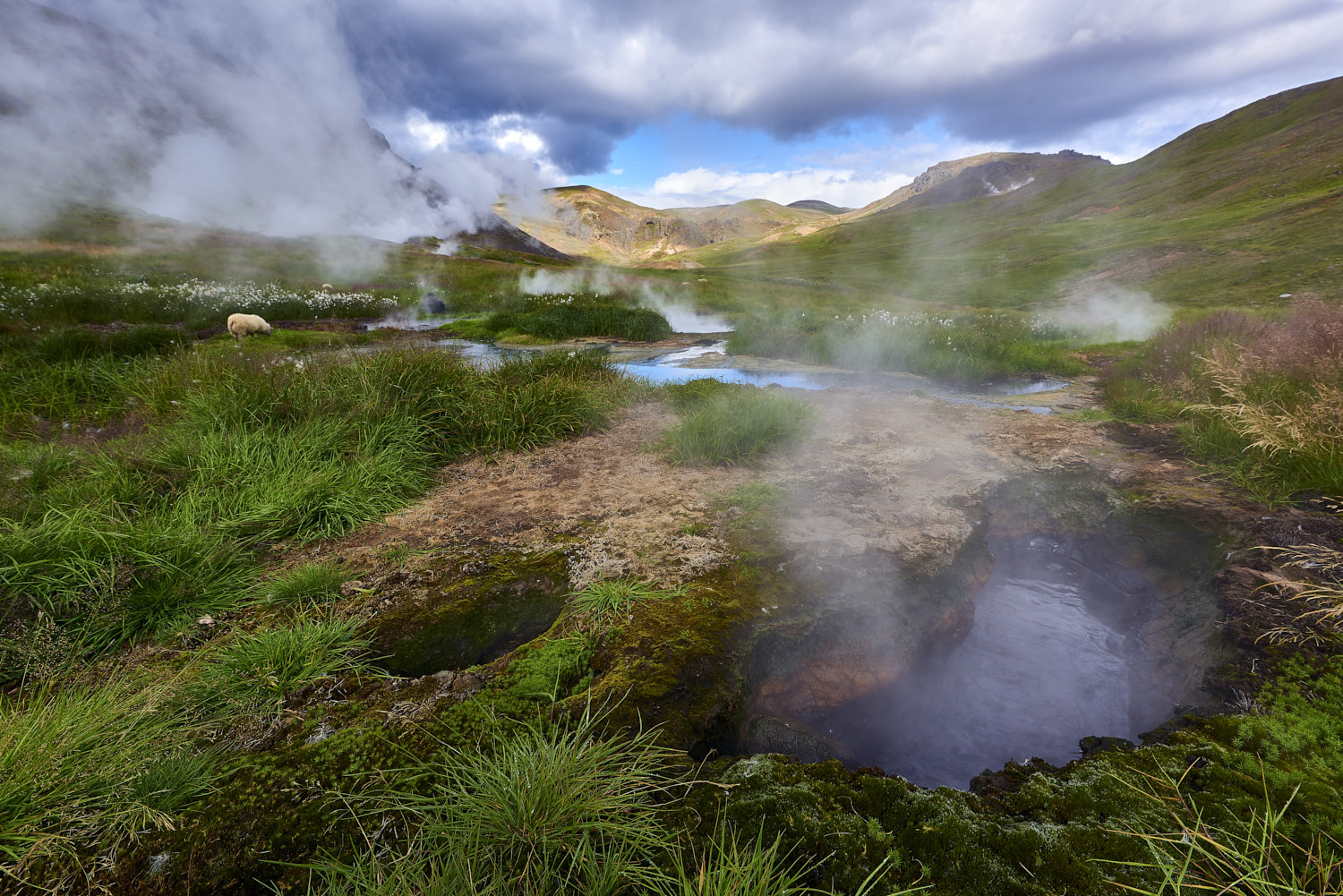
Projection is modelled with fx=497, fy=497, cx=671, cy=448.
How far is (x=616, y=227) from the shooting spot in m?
142

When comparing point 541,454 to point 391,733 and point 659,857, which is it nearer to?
point 391,733

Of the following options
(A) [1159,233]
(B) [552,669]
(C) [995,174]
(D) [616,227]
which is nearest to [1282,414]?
(B) [552,669]

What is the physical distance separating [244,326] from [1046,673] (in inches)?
673

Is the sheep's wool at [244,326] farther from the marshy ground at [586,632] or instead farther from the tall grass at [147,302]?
the marshy ground at [586,632]

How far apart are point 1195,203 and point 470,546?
78.0 metres

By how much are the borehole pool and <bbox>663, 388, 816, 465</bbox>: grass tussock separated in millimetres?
2285

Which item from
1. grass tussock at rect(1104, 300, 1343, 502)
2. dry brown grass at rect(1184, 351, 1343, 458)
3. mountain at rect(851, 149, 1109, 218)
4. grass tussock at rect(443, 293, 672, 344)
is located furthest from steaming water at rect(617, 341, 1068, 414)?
mountain at rect(851, 149, 1109, 218)

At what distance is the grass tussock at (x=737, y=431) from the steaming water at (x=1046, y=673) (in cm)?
252

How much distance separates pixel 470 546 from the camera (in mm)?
3736

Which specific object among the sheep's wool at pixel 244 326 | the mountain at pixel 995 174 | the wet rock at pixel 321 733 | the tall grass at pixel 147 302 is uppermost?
the mountain at pixel 995 174

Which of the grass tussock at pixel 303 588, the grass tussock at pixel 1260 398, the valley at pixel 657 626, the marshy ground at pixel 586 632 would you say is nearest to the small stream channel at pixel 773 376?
the valley at pixel 657 626

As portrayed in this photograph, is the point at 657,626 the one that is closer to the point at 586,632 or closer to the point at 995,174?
the point at 586,632

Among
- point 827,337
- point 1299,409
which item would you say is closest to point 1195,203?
point 827,337

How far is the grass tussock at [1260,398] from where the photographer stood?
3.98 meters
